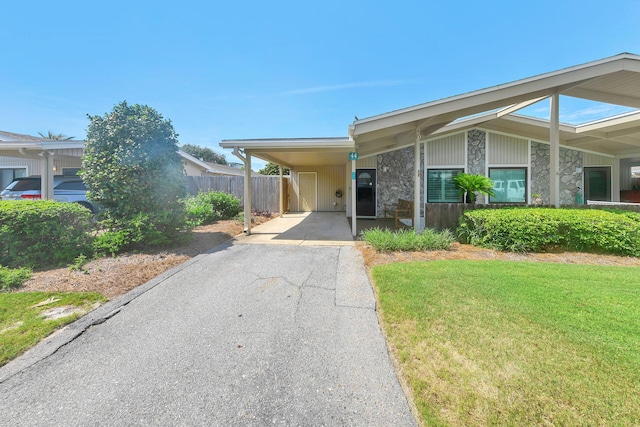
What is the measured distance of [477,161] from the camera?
34.0 feet

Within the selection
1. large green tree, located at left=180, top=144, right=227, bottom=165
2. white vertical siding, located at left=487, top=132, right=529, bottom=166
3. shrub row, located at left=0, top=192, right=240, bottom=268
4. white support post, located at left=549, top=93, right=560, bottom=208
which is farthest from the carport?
large green tree, located at left=180, top=144, right=227, bottom=165

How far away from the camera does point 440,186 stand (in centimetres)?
1057

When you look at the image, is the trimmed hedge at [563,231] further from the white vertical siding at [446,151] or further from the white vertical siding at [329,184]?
the white vertical siding at [329,184]

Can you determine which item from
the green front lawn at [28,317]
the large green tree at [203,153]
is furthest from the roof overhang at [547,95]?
the large green tree at [203,153]

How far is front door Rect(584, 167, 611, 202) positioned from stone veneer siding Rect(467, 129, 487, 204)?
4183 mm

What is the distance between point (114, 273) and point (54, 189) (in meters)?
7.21

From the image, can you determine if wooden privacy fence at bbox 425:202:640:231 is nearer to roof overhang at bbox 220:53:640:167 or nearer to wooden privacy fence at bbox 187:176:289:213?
roof overhang at bbox 220:53:640:167

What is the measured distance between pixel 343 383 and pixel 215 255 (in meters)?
4.19

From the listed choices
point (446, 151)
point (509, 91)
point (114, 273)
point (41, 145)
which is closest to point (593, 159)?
point (446, 151)

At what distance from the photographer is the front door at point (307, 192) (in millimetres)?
14406

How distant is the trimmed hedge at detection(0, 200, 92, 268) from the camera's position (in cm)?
447

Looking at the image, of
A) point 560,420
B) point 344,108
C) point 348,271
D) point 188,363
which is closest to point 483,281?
point 348,271

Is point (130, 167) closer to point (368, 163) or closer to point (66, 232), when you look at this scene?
point (66, 232)

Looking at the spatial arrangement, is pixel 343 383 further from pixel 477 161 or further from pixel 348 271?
pixel 477 161
